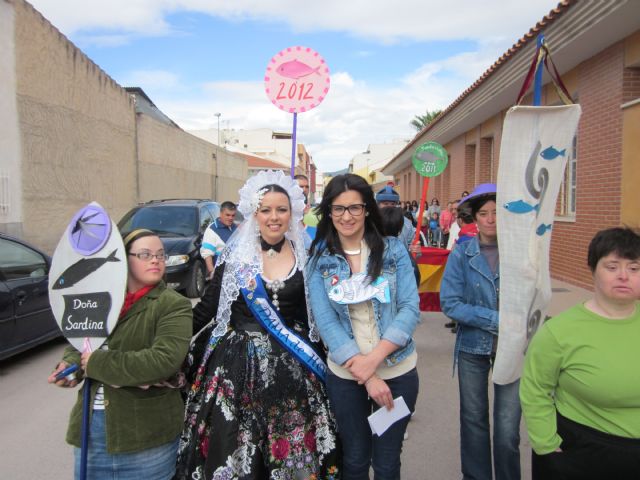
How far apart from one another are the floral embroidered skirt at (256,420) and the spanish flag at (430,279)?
4.05 metres

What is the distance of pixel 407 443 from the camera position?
3.92m

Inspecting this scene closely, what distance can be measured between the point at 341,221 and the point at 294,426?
1001mm

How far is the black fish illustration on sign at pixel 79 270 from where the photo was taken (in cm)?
229

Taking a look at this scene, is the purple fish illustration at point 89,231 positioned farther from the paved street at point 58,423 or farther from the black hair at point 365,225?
the paved street at point 58,423

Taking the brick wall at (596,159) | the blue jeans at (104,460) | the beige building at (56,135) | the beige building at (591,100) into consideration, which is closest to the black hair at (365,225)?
the blue jeans at (104,460)

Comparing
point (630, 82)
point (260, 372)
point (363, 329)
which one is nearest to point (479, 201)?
point (363, 329)

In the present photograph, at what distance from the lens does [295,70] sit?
4.93 metres

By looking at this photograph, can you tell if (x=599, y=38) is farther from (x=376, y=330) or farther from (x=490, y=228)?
(x=376, y=330)

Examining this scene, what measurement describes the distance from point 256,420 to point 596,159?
324 inches

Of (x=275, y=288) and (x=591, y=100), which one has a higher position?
(x=591, y=100)

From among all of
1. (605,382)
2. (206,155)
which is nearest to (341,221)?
(605,382)

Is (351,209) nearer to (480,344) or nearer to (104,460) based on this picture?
(480,344)

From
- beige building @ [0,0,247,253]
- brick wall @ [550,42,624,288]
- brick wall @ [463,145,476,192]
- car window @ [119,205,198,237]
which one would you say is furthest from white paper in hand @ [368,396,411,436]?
brick wall @ [463,145,476,192]

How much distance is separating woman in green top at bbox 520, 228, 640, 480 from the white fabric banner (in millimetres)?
372
